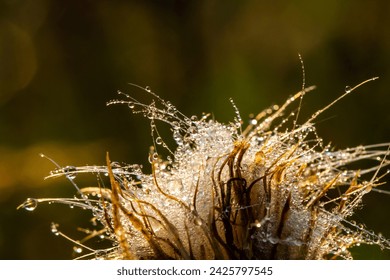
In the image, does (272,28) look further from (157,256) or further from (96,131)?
(157,256)

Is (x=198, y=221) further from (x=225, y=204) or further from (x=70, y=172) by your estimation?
(x=70, y=172)

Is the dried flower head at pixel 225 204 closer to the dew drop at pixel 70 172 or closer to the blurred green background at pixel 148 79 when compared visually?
the dew drop at pixel 70 172

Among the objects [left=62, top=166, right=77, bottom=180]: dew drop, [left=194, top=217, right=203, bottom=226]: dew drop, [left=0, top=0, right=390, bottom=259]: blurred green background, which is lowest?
[left=194, top=217, right=203, bottom=226]: dew drop

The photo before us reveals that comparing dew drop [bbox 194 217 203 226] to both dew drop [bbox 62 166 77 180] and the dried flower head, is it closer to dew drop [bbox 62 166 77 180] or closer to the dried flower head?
the dried flower head

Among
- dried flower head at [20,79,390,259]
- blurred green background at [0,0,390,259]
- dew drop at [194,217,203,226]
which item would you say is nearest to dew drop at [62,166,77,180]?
dried flower head at [20,79,390,259]

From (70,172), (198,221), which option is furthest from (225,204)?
(70,172)

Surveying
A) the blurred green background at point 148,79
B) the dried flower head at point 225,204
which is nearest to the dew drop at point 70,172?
the dried flower head at point 225,204
